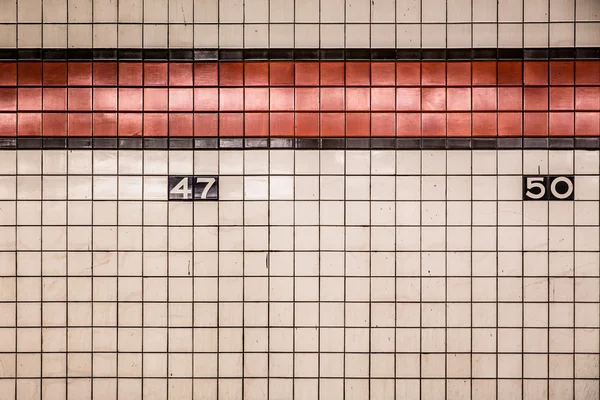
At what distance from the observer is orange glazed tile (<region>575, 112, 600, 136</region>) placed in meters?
3.00

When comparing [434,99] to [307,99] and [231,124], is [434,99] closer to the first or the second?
[307,99]

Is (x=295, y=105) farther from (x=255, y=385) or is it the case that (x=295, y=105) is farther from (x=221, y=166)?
(x=255, y=385)

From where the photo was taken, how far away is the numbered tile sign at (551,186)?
119 inches

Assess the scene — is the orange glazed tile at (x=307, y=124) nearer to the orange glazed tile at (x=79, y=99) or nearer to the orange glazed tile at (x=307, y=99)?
the orange glazed tile at (x=307, y=99)

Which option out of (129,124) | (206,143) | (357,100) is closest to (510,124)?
(357,100)

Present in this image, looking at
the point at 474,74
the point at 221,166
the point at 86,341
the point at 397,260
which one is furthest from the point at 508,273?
the point at 86,341

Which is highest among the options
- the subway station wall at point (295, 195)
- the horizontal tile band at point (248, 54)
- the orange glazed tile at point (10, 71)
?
the horizontal tile band at point (248, 54)

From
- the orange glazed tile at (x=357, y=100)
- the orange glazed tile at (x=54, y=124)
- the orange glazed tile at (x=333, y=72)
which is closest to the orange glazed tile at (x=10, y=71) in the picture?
the orange glazed tile at (x=54, y=124)

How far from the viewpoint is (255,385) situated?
3.06 metres

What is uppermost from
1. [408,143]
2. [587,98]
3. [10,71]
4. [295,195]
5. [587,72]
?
[10,71]

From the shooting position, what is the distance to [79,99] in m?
3.03

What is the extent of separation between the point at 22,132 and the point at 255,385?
8.57ft

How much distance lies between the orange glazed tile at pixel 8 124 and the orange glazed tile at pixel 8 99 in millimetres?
53

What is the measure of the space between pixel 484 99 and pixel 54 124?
3.25 m
